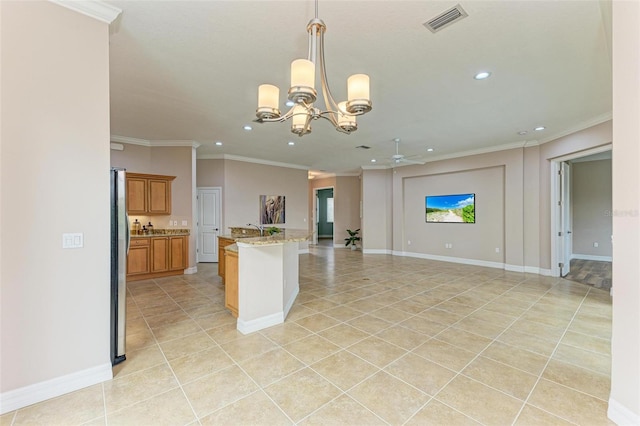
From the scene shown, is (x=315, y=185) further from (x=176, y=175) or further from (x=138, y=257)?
(x=138, y=257)

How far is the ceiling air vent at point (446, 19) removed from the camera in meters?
2.10

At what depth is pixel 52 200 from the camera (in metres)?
1.94

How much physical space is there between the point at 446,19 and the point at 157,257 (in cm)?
590

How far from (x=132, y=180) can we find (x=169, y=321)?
3.38 m

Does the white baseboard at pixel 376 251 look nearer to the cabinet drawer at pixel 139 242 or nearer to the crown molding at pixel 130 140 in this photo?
the cabinet drawer at pixel 139 242

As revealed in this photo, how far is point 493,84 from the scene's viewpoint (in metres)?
3.32

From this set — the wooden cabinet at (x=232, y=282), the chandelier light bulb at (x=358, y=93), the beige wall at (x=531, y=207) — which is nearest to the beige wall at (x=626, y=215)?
the chandelier light bulb at (x=358, y=93)

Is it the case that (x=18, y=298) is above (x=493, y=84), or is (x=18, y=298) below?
below

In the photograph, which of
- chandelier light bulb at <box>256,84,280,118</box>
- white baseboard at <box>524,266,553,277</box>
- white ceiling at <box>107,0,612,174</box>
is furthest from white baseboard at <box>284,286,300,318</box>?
white baseboard at <box>524,266,553,277</box>

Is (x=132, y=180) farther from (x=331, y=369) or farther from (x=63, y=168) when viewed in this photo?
(x=331, y=369)

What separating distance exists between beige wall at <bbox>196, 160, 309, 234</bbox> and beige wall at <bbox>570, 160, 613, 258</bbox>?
807 centimetres

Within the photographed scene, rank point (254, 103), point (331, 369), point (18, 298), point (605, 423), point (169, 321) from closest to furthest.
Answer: point (605, 423) → point (18, 298) → point (331, 369) → point (169, 321) → point (254, 103)

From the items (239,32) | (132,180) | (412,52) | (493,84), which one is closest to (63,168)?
(239,32)

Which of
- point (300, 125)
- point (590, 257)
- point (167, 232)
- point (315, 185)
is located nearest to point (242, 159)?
point (167, 232)
